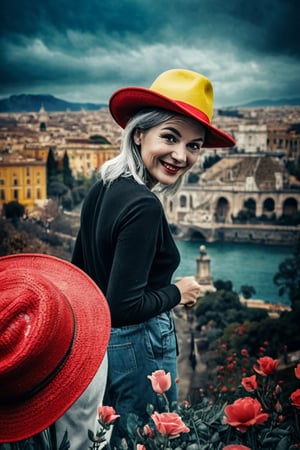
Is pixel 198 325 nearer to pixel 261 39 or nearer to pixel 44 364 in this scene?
pixel 261 39

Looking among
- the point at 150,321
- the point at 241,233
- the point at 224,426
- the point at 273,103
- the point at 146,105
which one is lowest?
the point at 241,233

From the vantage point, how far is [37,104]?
6.10m

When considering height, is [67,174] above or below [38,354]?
above

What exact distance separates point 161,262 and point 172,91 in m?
0.51

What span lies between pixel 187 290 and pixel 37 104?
4981mm

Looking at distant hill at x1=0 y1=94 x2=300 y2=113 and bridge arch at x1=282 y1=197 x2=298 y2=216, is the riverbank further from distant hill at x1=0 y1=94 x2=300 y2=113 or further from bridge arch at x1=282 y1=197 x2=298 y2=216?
distant hill at x1=0 y1=94 x2=300 y2=113

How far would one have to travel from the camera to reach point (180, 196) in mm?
6051

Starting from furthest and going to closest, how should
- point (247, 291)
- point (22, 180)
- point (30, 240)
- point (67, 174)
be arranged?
1. point (67, 174)
2. point (22, 180)
3. point (30, 240)
4. point (247, 291)

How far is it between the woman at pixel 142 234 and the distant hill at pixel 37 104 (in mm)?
4510

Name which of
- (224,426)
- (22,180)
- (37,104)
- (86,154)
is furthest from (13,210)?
(224,426)

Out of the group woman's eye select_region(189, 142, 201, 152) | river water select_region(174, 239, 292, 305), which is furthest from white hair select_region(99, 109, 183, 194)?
river water select_region(174, 239, 292, 305)

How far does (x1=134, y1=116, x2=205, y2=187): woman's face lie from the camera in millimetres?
1587

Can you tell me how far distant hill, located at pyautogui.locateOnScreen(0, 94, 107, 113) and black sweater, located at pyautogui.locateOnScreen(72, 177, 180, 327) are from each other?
15.4ft

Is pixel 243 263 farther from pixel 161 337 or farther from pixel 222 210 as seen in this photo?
pixel 161 337
